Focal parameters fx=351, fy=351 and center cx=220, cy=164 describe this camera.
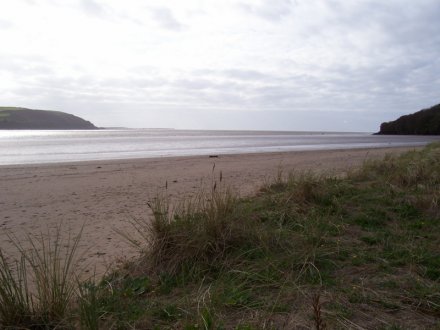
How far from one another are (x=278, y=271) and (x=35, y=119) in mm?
115032

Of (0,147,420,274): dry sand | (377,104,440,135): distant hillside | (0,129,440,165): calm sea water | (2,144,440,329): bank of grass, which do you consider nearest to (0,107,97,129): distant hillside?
(0,129,440,165): calm sea water

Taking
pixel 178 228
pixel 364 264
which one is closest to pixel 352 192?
pixel 364 264

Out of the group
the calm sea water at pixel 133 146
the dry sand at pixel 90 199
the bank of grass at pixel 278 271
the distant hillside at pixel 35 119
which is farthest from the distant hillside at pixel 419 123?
the distant hillside at pixel 35 119

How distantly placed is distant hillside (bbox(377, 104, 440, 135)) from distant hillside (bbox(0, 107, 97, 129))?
96.2 metres

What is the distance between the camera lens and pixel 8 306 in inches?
95.3

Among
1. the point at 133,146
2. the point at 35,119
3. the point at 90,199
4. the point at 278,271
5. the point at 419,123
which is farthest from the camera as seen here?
the point at 35,119

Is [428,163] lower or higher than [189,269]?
higher

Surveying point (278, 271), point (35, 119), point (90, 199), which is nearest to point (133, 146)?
point (90, 199)

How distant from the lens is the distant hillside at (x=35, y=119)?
94688mm

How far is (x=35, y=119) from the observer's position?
4072 inches

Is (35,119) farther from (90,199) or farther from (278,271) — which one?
(278,271)

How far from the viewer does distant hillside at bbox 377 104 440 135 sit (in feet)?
227

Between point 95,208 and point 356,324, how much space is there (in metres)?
5.90

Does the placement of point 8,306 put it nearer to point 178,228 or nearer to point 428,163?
point 178,228
